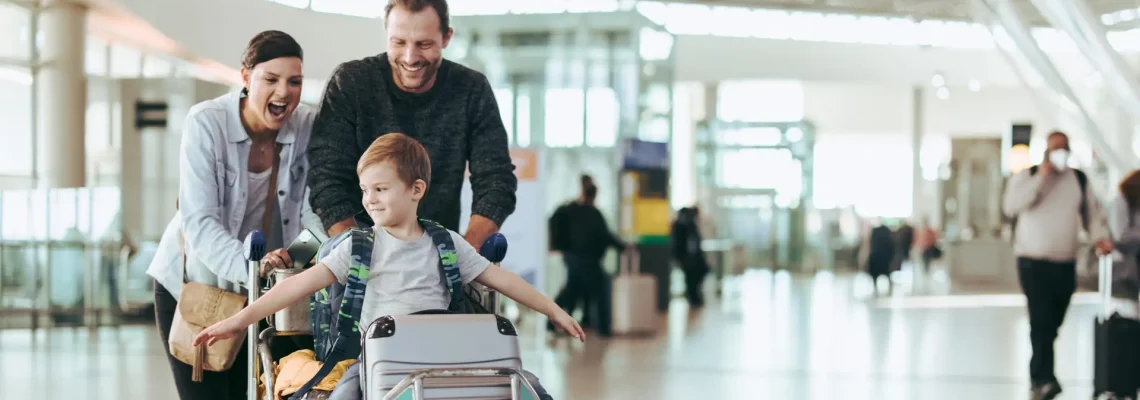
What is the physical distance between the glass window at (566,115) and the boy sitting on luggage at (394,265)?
43.6 feet

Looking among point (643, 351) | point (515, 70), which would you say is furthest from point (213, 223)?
point (515, 70)

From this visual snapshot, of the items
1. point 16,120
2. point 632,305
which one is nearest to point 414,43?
point 632,305

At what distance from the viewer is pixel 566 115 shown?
16.7 meters

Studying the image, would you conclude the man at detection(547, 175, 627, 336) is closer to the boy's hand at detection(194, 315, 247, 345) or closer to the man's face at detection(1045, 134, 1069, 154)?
the man's face at detection(1045, 134, 1069, 154)

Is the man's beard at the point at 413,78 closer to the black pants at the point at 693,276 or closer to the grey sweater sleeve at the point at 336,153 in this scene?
the grey sweater sleeve at the point at 336,153

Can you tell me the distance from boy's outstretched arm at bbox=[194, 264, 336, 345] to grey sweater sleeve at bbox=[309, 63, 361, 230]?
400 mm

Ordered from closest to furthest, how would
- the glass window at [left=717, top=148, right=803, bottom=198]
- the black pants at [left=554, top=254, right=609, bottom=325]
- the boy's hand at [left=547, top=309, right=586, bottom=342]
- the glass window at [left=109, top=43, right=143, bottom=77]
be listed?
the boy's hand at [left=547, top=309, right=586, bottom=342], the black pants at [left=554, top=254, right=609, bottom=325], the glass window at [left=109, top=43, right=143, bottom=77], the glass window at [left=717, top=148, right=803, bottom=198]

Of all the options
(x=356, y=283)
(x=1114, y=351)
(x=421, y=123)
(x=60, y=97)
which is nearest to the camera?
(x=356, y=283)

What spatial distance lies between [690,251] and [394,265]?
18.3 meters

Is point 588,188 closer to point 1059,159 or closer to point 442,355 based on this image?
point 1059,159

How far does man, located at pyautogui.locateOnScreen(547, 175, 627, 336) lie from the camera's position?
560 inches

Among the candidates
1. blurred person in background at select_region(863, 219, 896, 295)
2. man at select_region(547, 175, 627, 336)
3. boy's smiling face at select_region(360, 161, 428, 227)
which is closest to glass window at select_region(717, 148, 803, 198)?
blurred person in background at select_region(863, 219, 896, 295)

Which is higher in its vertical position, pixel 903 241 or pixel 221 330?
pixel 221 330

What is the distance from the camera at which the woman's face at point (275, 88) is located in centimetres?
362
